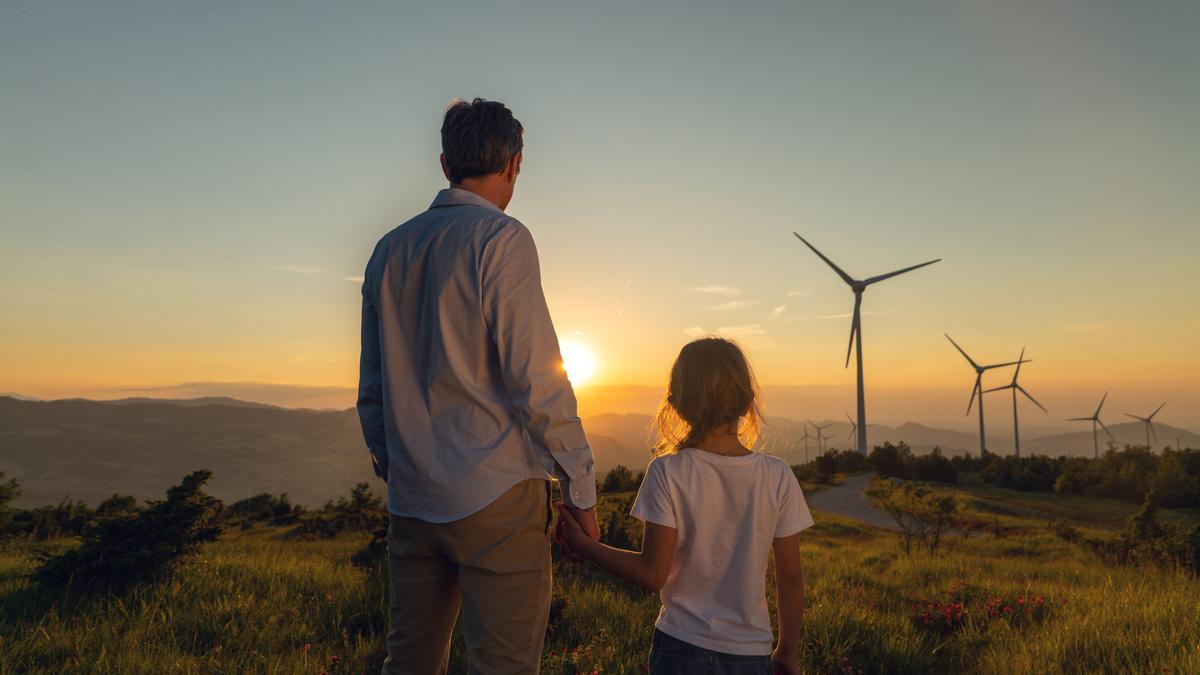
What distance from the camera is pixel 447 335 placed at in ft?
8.73

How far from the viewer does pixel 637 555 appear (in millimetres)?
2922

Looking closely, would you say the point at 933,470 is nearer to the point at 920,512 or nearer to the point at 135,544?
the point at 920,512

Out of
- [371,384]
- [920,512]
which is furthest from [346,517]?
[371,384]

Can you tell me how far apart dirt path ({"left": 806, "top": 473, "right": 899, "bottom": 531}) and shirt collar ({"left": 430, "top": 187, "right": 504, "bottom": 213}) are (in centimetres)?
2421

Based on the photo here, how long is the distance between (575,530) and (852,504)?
29.3 meters

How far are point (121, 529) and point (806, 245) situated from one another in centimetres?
4133

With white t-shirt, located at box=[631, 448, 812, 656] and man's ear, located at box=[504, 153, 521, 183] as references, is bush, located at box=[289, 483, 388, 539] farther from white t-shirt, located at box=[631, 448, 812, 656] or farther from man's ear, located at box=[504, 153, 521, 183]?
man's ear, located at box=[504, 153, 521, 183]

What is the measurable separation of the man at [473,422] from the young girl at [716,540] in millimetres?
338

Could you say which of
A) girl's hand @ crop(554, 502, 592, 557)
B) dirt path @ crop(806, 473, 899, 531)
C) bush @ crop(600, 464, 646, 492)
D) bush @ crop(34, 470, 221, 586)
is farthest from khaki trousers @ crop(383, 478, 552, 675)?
bush @ crop(600, 464, 646, 492)

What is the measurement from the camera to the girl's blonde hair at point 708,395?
301 centimetres

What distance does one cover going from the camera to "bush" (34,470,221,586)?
262 inches

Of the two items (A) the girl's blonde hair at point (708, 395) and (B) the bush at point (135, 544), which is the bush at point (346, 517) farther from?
(A) the girl's blonde hair at point (708, 395)

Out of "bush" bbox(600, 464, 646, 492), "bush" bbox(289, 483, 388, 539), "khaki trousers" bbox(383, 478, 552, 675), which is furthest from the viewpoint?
"bush" bbox(600, 464, 646, 492)

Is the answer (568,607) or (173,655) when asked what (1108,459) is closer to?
(568,607)
